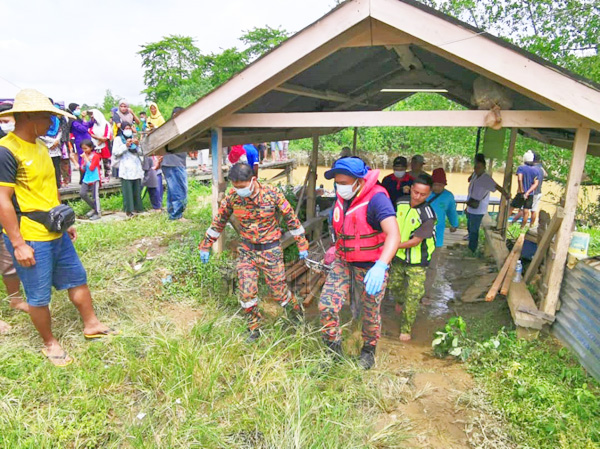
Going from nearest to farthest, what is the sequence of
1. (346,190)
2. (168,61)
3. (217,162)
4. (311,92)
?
(346,190), (217,162), (311,92), (168,61)

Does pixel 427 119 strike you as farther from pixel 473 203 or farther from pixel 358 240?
pixel 473 203

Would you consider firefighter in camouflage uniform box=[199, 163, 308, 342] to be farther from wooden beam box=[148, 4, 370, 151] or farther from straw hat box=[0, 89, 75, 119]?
straw hat box=[0, 89, 75, 119]

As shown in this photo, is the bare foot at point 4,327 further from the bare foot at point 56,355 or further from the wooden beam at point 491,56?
the wooden beam at point 491,56

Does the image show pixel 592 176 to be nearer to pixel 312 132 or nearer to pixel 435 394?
pixel 312 132

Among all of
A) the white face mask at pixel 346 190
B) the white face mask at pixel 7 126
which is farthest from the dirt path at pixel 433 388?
the white face mask at pixel 7 126

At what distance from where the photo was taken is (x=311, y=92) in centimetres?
573

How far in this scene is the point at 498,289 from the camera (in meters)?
4.87

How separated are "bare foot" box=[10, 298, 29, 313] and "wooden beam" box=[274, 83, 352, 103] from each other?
3.55 metres

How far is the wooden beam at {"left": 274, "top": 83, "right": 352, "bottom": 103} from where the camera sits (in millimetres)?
4955

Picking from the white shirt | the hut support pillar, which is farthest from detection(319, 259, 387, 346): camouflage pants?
the white shirt

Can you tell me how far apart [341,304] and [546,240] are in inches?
96.8

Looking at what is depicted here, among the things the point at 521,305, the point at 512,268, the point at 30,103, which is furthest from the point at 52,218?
the point at 512,268

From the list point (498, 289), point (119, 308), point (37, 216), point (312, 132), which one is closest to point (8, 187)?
point (37, 216)

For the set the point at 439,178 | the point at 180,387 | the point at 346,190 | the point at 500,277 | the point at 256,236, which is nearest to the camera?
the point at 180,387
